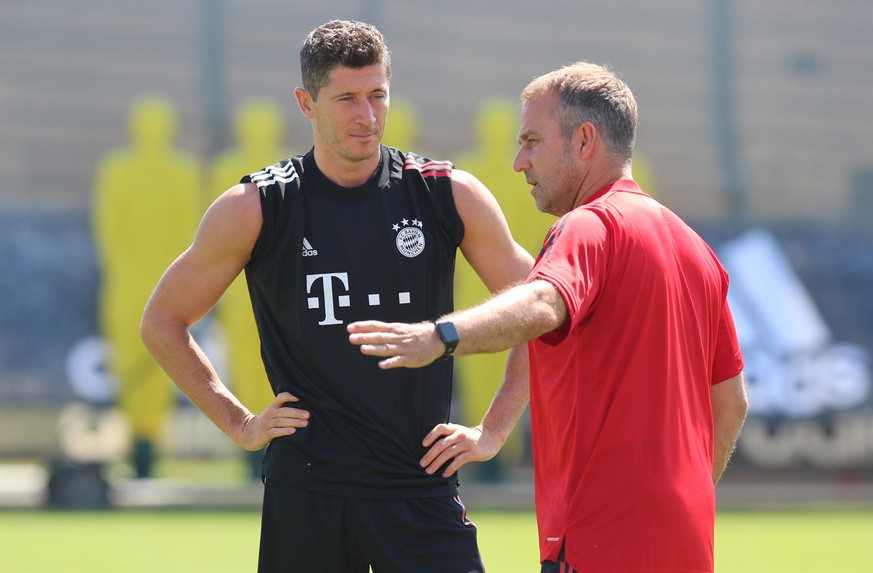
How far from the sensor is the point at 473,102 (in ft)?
48.3

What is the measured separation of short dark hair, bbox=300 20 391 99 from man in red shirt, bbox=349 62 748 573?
67cm

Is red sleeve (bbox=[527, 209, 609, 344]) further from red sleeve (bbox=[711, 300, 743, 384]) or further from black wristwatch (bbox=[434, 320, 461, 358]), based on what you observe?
red sleeve (bbox=[711, 300, 743, 384])

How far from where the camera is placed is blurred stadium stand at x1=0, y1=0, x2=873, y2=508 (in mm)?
13414

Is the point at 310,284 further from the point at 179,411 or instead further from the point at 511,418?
the point at 179,411

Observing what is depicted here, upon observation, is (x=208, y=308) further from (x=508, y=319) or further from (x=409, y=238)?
(x=508, y=319)

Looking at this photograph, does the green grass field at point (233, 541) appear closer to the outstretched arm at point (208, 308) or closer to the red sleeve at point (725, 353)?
the outstretched arm at point (208, 308)

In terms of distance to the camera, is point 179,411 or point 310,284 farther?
point 179,411

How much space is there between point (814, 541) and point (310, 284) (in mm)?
7716

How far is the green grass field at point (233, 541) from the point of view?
895 cm

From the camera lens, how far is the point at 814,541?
408 inches

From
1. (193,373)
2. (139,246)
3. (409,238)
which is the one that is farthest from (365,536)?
(139,246)

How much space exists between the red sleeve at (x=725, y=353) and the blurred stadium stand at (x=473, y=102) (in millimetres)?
10404

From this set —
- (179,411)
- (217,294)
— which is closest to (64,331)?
(179,411)

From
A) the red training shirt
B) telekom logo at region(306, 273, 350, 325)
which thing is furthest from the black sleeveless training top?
the red training shirt
